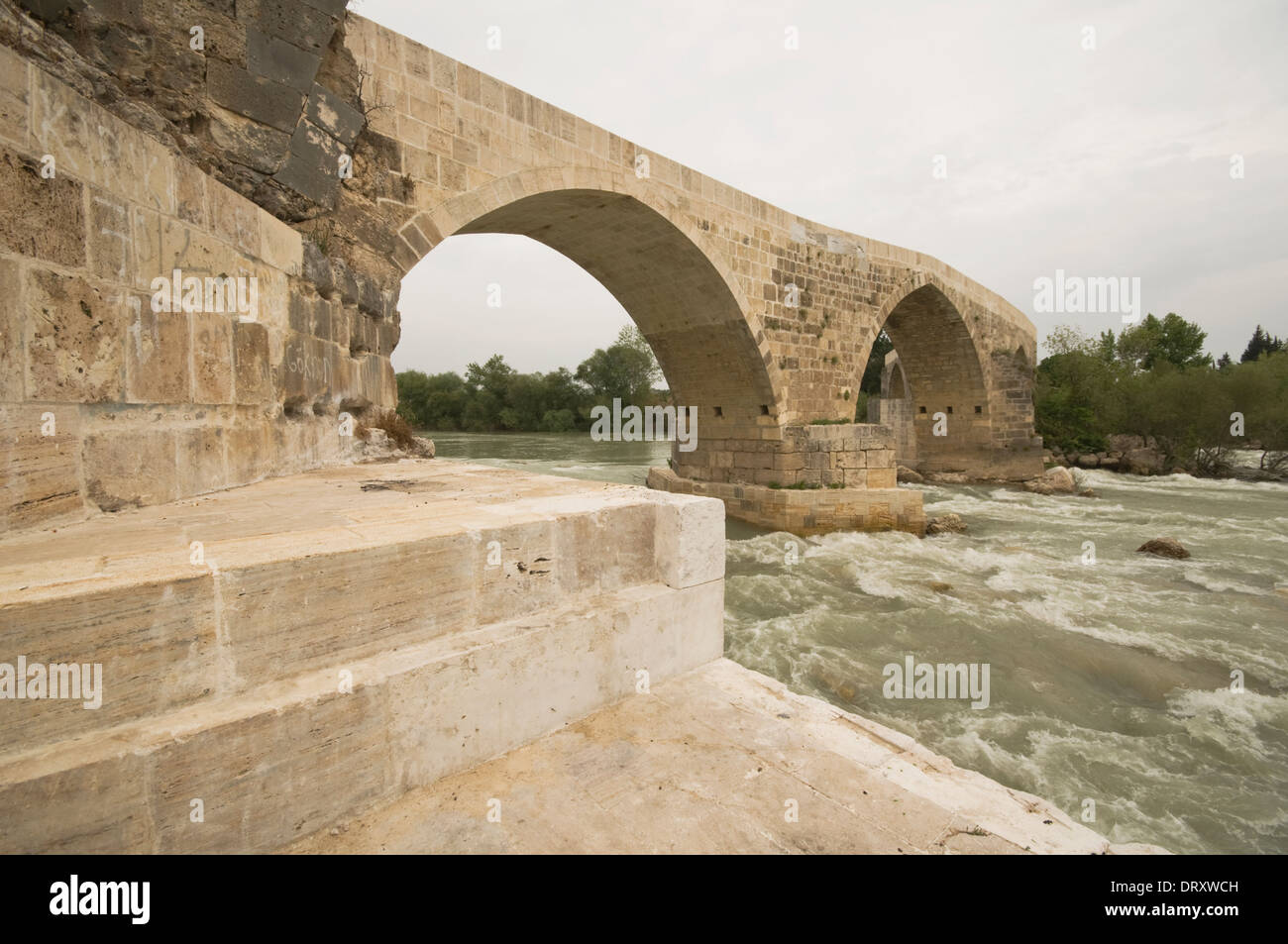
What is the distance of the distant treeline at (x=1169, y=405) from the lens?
15.9 metres

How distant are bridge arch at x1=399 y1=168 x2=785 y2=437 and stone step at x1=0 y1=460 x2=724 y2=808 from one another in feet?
13.9

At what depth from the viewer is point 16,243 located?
5.70 ft

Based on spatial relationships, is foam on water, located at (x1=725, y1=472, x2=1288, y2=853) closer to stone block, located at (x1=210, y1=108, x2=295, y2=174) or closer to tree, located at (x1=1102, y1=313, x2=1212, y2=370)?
stone block, located at (x1=210, y1=108, x2=295, y2=174)

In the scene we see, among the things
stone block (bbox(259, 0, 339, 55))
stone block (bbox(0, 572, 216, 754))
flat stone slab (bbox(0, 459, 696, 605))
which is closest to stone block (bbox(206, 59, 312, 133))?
stone block (bbox(259, 0, 339, 55))

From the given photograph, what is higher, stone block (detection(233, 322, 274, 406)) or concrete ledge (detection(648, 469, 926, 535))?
stone block (detection(233, 322, 274, 406))

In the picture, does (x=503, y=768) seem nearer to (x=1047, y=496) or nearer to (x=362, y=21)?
(x=362, y=21)

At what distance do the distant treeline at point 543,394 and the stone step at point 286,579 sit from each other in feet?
141

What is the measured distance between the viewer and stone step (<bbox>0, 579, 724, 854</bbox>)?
1.11m

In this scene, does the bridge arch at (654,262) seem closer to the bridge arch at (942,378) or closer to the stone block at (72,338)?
the stone block at (72,338)

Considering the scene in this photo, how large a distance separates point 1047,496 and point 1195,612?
369 inches

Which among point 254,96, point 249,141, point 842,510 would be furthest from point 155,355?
point 842,510
